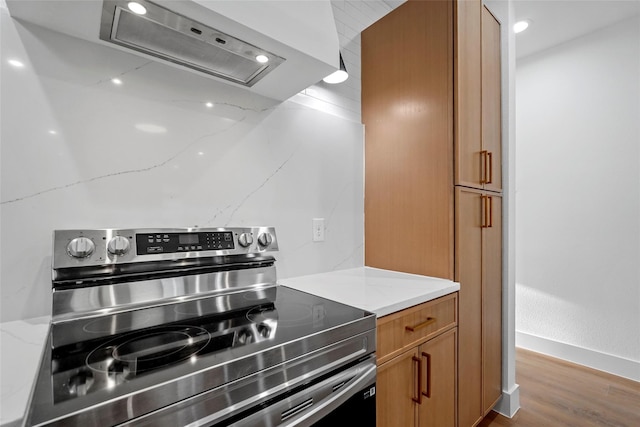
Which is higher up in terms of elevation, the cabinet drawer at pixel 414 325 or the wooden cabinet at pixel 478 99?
the wooden cabinet at pixel 478 99

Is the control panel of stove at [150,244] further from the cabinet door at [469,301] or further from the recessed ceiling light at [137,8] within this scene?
the cabinet door at [469,301]

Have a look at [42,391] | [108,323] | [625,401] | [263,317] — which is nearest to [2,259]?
[108,323]

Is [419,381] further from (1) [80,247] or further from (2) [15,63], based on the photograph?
(2) [15,63]

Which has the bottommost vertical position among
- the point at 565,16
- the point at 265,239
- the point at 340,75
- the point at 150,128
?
the point at 265,239

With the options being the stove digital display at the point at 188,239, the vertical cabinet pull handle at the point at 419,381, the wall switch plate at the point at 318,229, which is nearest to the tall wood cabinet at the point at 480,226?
the vertical cabinet pull handle at the point at 419,381

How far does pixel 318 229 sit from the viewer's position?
1.68 m

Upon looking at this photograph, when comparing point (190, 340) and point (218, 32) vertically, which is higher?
point (218, 32)

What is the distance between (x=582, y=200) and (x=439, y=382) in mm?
2211

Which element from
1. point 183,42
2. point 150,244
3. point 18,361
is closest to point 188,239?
point 150,244

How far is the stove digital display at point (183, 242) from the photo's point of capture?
1062mm

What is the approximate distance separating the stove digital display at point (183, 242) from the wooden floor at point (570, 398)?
1.82 meters

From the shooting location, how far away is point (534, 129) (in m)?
2.89

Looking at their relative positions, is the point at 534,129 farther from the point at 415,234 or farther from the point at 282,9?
the point at 282,9

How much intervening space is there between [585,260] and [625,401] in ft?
3.32
